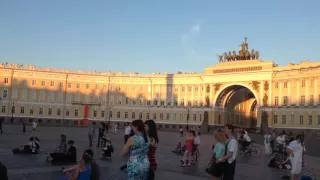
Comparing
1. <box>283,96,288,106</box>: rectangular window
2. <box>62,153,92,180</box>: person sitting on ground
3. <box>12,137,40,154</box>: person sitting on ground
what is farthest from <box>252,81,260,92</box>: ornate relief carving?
<box>62,153,92,180</box>: person sitting on ground

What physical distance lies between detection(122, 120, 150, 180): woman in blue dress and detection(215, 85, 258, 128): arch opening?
2788 inches

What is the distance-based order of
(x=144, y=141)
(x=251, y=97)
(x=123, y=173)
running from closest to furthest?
(x=144, y=141) < (x=123, y=173) < (x=251, y=97)

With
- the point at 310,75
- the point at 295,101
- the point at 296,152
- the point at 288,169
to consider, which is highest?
the point at 310,75

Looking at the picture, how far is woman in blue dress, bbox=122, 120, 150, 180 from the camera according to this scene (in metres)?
7.07

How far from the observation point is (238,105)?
87125 mm

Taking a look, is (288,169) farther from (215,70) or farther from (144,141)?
(215,70)

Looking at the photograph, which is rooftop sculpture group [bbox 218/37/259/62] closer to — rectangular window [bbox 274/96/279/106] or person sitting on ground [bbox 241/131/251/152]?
rectangular window [bbox 274/96/279/106]

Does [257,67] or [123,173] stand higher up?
[257,67]

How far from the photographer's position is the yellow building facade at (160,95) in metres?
69.8

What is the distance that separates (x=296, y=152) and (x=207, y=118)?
66021 mm

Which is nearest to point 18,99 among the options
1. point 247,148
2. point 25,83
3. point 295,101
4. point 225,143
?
point 25,83

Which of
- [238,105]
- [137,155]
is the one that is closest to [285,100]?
[238,105]

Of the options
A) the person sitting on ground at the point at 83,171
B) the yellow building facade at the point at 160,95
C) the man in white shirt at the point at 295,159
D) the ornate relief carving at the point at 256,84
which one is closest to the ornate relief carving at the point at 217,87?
the yellow building facade at the point at 160,95

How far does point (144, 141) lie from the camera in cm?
725
